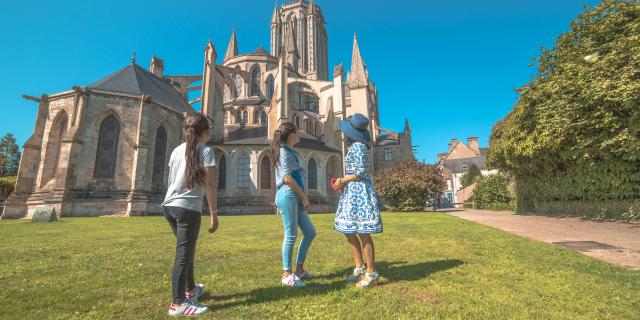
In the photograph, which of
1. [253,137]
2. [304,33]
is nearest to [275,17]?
[304,33]

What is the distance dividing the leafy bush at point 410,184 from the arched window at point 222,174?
12.6 m

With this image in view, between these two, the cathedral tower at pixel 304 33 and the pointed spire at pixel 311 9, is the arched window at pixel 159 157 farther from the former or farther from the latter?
the pointed spire at pixel 311 9

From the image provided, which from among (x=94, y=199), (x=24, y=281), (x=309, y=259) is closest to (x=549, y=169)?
(x=309, y=259)

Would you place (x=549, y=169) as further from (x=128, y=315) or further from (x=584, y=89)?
(x=128, y=315)

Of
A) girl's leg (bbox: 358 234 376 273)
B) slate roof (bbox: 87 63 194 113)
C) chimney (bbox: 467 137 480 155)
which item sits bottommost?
girl's leg (bbox: 358 234 376 273)

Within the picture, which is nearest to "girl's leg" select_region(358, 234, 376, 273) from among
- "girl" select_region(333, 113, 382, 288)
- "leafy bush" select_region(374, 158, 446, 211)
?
"girl" select_region(333, 113, 382, 288)

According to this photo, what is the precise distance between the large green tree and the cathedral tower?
1739 inches

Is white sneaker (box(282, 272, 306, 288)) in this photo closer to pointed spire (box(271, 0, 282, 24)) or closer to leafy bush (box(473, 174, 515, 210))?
leafy bush (box(473, 174, 515, 210))

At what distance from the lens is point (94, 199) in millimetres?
17734

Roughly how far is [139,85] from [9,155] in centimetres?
3811

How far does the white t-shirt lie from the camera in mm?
2764

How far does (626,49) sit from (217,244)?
13.4 metres

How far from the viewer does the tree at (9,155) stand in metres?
41.0

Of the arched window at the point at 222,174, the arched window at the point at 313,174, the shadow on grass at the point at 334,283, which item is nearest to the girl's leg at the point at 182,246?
the shadow on grass at the point at 334,283
